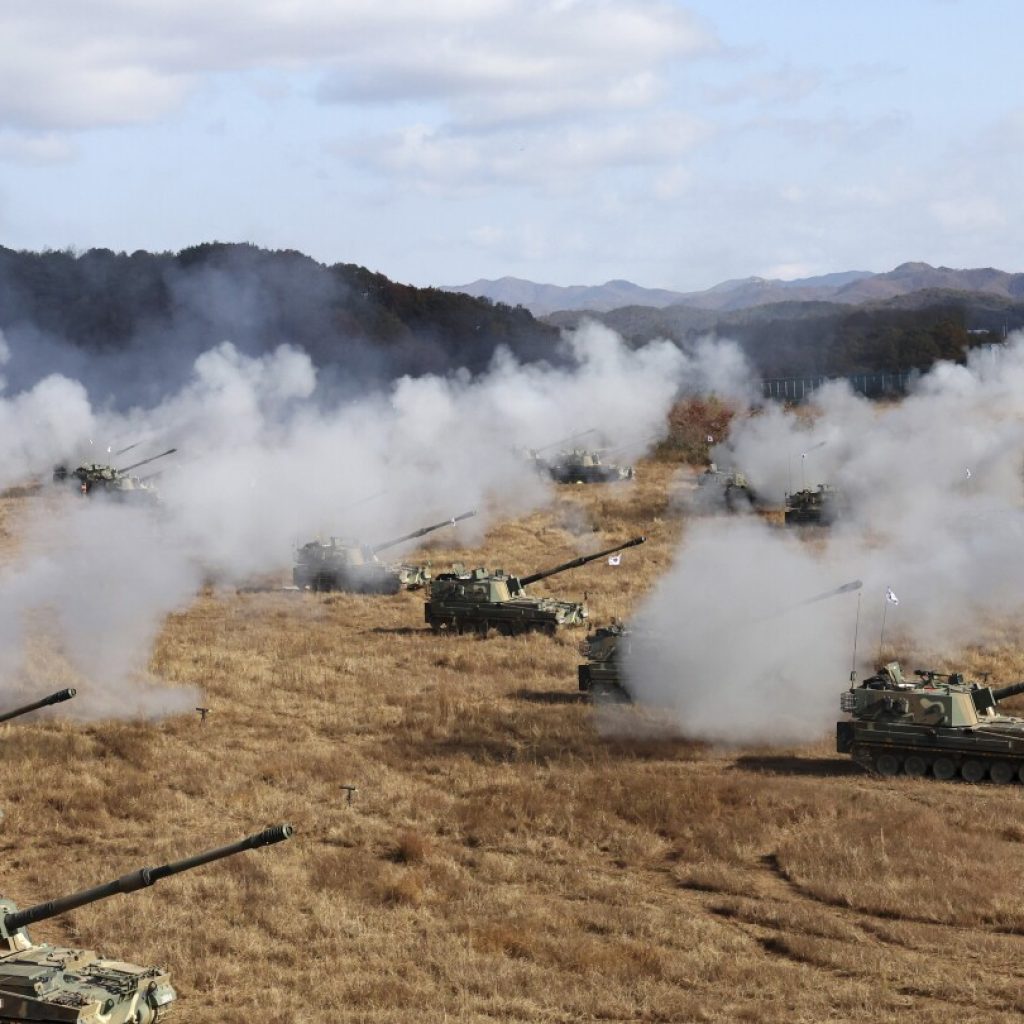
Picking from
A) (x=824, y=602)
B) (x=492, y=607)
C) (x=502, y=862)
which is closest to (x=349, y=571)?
(x=492, y=607)

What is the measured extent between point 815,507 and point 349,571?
1800cm

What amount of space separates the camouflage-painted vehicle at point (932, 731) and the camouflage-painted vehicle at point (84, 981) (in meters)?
13.9

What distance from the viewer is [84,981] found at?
48.2ft

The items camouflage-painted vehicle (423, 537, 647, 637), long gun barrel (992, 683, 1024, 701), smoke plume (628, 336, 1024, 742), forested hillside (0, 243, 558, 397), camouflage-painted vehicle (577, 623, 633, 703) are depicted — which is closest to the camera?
long gun barrel (992, 683, 1024, 701)

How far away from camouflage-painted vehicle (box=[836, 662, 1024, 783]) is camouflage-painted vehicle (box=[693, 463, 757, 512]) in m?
35.1

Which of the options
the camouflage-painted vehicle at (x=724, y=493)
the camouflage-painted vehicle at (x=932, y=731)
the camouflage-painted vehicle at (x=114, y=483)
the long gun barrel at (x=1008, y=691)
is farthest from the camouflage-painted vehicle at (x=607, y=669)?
the camouflage-painted vehicle at (x=114, y=483)

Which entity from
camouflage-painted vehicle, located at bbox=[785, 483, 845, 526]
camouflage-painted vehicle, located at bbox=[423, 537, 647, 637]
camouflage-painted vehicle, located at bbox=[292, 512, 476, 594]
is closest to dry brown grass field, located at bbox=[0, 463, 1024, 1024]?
camouflage-painted vehicle, located at bbox=[423, 537, 647, 637]

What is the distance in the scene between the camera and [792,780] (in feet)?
83.7

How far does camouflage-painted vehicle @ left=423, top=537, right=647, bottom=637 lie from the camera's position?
3922cm

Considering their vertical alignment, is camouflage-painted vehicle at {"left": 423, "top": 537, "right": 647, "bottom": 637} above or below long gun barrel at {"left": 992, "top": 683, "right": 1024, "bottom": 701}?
below

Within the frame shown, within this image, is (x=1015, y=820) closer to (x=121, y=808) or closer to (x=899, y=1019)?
(x=899, y=1019)

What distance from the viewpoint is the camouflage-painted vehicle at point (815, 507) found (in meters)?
56.0

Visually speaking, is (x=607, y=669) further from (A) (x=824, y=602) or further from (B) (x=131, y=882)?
(B) (x=131, y=882)

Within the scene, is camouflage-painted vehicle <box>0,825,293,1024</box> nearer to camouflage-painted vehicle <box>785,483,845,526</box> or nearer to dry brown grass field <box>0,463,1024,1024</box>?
dry brown grass field <box>0,463,1024,1024</box>
